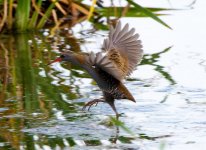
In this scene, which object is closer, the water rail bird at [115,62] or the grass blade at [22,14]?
the water rail bird at [115,62]

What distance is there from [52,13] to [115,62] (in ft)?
15.1

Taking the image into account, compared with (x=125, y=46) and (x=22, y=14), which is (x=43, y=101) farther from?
(x=22, y=14)

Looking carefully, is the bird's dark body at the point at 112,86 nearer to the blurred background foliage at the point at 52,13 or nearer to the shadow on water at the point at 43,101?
the shadow on water at the point at 43,101

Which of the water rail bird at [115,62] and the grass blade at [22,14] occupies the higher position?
the grass blade at [22,14]

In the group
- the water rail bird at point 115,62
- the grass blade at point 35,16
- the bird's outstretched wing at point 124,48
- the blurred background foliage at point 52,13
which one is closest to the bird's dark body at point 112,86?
the water rail bird at point 115,62

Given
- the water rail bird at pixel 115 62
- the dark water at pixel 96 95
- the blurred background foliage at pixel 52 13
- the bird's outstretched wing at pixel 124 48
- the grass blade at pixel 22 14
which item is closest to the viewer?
the dark water at pixel 96 95

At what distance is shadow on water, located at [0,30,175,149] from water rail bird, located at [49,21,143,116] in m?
0.30

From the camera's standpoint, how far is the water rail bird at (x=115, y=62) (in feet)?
22.7

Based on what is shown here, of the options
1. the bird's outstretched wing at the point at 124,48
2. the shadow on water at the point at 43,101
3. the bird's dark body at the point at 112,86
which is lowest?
the shadow on water at the point at 43,101

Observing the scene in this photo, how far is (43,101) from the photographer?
7.68 metres

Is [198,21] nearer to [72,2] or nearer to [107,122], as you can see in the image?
[72,2]

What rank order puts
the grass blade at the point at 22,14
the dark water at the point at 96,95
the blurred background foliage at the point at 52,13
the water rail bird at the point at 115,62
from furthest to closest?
the blurred background foliage at the point at 52,13 < the grass blade at the point at 22,14 < the water rail bird at the point at 115,62 < the dark water at the point at 96,95

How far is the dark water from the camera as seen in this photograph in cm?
642

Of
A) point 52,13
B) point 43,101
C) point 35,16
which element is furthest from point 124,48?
point 52,13
